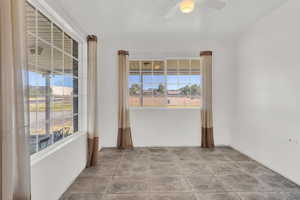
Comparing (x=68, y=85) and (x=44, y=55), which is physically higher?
(x=44, y=55)

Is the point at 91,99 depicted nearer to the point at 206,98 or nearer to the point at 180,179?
the point at 180,179

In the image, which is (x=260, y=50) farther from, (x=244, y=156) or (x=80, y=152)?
(x=80, y=152)

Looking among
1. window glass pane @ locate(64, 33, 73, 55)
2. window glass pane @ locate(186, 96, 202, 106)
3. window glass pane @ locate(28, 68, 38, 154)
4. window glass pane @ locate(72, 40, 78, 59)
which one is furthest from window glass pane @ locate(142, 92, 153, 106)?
window glass pane @ locate(28, 68, 38, 154)

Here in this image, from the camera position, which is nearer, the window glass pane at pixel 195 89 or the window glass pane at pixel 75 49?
the window glass pane at pixel 75 49

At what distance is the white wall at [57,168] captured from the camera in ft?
5.93

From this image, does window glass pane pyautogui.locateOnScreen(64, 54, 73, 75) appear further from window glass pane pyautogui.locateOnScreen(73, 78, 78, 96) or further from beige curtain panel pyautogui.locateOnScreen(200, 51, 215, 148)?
beige curtain panel pyautogui.locateOnScreen(200, 51, 215, 148)

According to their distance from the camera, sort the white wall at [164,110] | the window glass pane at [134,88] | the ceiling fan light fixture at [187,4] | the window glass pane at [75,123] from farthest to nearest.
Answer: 1. the window glass pane at [134,88]
2. the white wall at [164,110]
3. the window glass pane at [75,123]
4. the ceiling fan light fixture at [187,4]

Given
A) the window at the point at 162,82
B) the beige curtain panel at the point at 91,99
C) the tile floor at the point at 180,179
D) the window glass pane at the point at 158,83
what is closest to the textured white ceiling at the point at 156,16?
the beige curtain panel at the point at 91,99

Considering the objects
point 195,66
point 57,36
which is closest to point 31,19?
point 57,36

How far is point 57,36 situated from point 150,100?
8.29 feet

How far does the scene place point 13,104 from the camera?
1.24 meters

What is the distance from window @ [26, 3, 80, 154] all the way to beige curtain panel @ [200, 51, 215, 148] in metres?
2.82

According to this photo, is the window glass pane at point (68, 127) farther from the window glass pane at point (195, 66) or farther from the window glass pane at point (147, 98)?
the window glass pane at point (195, 66)

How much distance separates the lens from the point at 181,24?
137 inches
